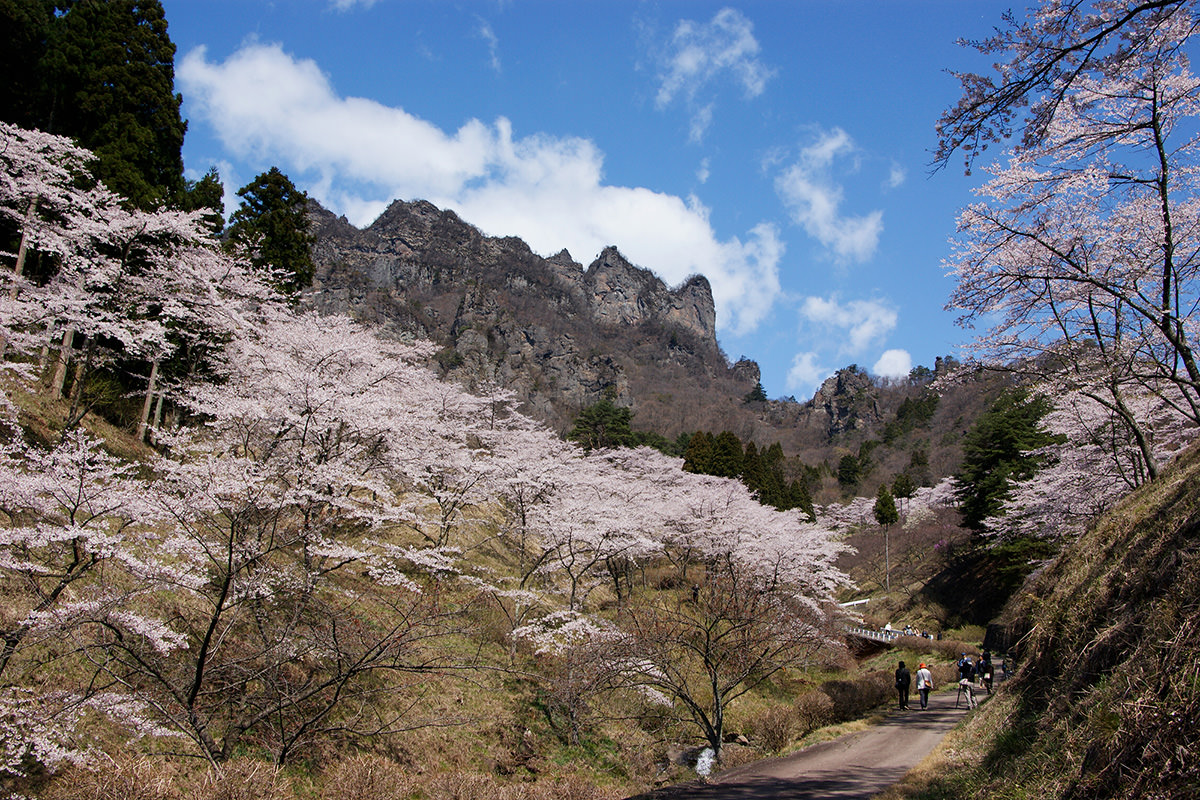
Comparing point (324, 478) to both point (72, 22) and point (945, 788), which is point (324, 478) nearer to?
point (945, 788)

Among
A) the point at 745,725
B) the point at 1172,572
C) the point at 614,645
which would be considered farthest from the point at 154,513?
the point at 745,725

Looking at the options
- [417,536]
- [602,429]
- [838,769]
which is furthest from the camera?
[602,429]

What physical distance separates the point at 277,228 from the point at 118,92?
18.7 feet

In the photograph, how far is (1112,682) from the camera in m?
4.70

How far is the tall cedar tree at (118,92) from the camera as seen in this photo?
57.7 ft

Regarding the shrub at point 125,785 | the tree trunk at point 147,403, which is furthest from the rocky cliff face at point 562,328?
the shrub at point 125,785

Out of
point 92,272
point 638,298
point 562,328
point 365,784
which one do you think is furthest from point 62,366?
point 638,298

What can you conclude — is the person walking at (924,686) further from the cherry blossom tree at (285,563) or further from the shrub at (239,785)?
the shrub at (239,785)

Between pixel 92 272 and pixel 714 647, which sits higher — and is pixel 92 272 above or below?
above

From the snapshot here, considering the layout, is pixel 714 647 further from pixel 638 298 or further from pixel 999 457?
pixel 638 298

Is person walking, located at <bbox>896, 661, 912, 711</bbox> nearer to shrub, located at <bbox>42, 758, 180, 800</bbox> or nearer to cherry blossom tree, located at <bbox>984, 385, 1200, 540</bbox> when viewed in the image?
cherry blossom tree, located at <bbox>984, 385, 1200, 540</bbox>

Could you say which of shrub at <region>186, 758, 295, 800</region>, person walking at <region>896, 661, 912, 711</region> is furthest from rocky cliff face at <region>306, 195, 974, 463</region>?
shrub at <region>186, 758, 295, 800</region>

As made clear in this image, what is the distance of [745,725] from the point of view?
15.7 meters

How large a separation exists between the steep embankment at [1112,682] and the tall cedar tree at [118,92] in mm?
21889
